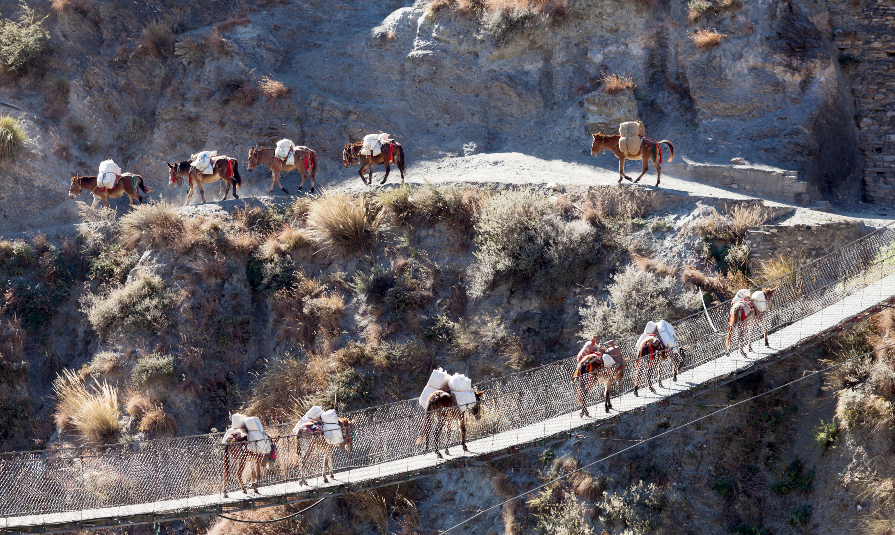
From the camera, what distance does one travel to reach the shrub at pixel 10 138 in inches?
1126

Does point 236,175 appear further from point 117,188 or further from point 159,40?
point 159,40

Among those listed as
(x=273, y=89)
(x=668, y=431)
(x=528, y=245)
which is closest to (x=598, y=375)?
Answer: (x=668, y=431)

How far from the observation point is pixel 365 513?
19.9m

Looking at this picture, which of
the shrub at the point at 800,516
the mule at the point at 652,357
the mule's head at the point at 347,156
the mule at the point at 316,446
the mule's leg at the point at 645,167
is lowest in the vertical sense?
the shrub at the point at 800,516

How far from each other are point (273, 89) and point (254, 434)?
1482 cm

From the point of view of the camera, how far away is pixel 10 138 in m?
28.6

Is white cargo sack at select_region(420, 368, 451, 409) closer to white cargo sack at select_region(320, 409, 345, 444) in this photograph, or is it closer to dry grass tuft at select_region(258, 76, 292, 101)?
white cargo sack at select_region(320, 409, 345, 444)

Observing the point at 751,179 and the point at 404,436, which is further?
the point at 751,179

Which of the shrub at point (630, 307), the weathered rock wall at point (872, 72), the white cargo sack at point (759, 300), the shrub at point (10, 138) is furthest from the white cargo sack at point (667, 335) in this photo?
the shrub at point (10, 138)

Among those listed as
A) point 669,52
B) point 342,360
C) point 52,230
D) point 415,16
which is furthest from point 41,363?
point 669,52

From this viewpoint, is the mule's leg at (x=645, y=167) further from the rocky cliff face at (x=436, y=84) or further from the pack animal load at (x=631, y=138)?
the rocky cliff face at (x=436, y=84)

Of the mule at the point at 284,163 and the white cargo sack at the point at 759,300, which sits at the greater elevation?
the mule at the point at 284,163

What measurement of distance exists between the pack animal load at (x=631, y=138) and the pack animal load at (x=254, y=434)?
1097cm

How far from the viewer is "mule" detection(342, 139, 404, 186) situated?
2528cm
